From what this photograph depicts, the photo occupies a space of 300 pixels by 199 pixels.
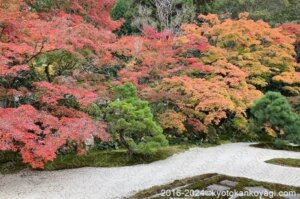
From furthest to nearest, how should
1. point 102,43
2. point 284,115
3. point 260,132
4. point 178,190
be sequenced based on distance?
point 260,132
point 284,115
point 102,43
point 178,190

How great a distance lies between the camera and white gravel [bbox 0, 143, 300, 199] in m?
7.92

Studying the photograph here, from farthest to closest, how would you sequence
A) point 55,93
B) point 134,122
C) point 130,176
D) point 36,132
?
1. point 134,122
2. point 55,93
3. point 130,176
4. point 36,132

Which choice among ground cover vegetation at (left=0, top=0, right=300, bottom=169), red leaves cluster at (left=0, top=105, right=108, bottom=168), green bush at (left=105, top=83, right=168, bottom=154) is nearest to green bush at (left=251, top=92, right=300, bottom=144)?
ground cover vegetation at (left=0, top=0, right=300, bottom=169)

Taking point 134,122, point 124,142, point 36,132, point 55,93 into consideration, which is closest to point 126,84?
point 134,122

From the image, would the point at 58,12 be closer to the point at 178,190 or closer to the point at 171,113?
the point at 171,113

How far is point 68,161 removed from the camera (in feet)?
35.3

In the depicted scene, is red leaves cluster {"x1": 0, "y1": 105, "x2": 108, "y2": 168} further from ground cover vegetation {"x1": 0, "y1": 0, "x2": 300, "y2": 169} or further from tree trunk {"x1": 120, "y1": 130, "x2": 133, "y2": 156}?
tree trunk {"x1": 120, "y1": 130, "x2": 133, "y2": 156}

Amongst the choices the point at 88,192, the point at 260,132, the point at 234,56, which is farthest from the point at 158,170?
the point at 234,56

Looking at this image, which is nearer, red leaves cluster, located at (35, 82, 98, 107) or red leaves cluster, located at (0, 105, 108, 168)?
red leaves cluster, located at (0, 105, 108, 168)

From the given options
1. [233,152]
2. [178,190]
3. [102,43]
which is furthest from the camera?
[233,152]

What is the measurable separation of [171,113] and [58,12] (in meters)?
4.91

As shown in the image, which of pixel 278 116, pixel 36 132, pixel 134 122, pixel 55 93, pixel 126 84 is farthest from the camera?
pixel 278 116

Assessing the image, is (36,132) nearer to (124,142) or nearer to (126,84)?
(124,142)

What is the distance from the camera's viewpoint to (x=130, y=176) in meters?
9.23
